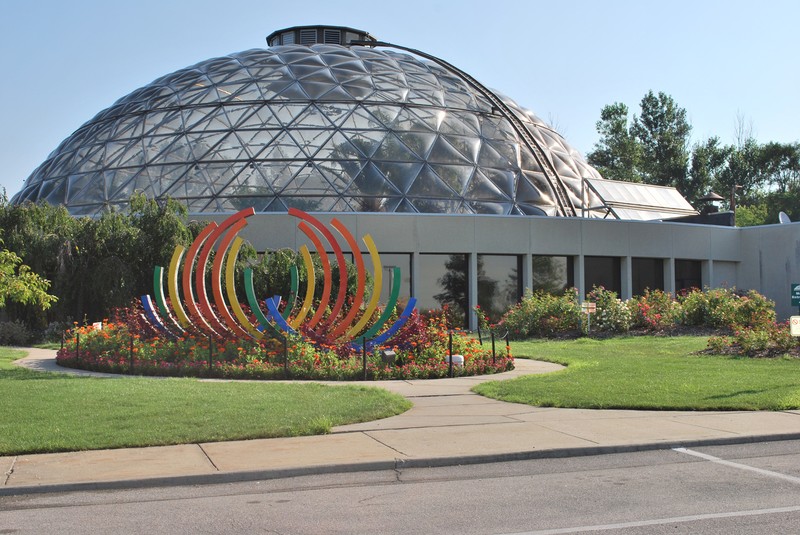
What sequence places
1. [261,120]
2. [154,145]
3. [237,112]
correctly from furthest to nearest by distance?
[237,112] < [154,145] < [261,120]

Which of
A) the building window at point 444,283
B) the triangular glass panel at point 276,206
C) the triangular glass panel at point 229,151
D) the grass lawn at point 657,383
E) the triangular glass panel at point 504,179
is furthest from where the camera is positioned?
the triangular glass panel at point 504,179

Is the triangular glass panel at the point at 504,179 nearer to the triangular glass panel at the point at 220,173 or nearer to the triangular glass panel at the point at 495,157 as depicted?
the triangular glass panel at the point at 495,157

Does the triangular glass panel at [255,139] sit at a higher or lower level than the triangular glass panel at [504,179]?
higher

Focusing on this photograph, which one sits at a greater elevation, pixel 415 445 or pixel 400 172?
pixel 400 172

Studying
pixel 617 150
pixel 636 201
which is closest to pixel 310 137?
pixel 636 201

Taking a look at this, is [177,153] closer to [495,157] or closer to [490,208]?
[490,208]

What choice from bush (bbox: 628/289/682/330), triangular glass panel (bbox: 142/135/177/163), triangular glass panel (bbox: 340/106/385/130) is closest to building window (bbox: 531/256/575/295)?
bush (bbox: 628/289/682/330)

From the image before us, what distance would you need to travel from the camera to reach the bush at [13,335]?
27750 millimetres

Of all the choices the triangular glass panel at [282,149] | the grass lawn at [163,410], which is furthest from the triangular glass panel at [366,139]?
the grass lawn at [163,410]

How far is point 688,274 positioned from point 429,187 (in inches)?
488

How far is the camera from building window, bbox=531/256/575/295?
35.1 meters

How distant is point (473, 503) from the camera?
765 centimetres

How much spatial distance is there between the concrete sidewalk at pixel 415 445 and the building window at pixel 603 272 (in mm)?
23465

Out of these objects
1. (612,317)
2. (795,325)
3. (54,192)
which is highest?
(54,192)
